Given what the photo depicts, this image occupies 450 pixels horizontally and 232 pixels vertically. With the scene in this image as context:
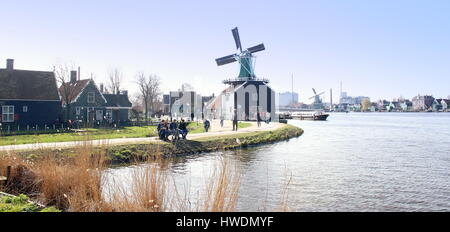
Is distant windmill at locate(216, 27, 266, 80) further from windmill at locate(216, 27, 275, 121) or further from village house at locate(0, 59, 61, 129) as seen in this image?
village house at locate(0, 59, 61, 129)

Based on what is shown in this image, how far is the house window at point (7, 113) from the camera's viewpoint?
36.2 metres

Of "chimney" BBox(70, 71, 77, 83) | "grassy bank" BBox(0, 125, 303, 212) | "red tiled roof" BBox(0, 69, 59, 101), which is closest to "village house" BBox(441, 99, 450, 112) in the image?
"chimney" BBox(70, 71, 77, 83)

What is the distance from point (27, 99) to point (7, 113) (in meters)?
2.32

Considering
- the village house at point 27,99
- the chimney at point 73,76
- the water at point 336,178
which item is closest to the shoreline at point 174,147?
the water at point 336,178

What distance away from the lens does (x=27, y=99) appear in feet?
125

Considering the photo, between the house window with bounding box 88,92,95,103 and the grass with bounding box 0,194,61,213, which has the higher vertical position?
the house window with bounding box 88,92,95,103

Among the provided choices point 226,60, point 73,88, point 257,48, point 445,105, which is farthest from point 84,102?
point 445,105

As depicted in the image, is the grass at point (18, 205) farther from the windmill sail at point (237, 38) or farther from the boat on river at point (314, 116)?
the boat on river at point (314, 116)

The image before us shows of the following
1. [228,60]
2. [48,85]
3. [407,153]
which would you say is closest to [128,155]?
[407,153]

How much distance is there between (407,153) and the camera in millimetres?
24922

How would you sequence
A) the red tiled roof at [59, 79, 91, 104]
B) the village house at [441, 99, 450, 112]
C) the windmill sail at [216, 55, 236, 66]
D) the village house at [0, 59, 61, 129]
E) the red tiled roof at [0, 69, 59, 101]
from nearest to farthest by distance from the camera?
the village house at [0, 59, 61, 129]
the red tiled roof at [0, 69, 59, 101]
the red tiled roof at [59, 79, 91, 104]
the windmill sail at [216, 55, 236, 66]
the village house at [441, 99, 450, 112]

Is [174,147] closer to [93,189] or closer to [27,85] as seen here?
[93,189]

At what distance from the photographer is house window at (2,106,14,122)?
36.2 metres
